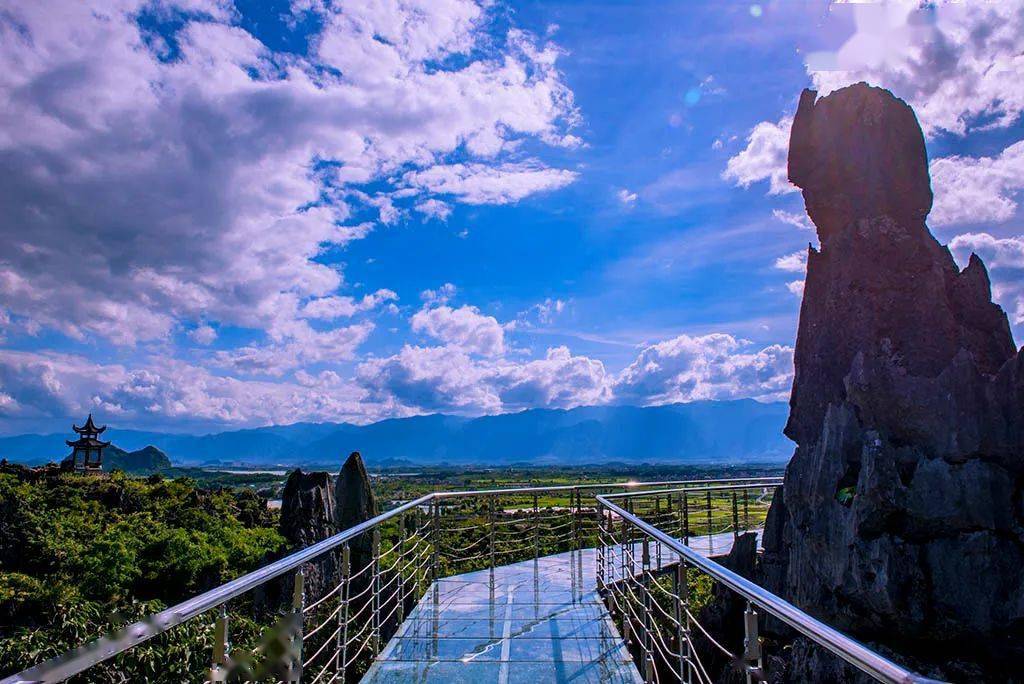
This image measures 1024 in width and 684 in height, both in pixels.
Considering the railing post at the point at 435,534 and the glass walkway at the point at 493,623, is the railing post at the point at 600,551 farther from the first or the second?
the railing post at the point at 435,534

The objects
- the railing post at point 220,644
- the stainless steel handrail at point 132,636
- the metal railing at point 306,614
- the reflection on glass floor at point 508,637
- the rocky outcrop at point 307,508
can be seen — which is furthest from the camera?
the rocky outcrop at point 307,508

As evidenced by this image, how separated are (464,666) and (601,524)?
8.11 ft

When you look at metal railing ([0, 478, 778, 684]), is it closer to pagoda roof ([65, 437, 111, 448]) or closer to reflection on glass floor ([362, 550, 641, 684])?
reflection on glass floor ([362, 550, 641, 684])

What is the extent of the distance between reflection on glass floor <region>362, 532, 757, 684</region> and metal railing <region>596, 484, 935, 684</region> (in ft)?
0.83

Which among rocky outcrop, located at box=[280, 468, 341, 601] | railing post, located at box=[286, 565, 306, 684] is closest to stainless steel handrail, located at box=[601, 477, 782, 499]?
railing post, located at box=[286, 565, 306, 684]

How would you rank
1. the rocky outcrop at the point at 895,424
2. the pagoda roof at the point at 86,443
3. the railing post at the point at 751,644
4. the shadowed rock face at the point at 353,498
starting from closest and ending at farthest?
1. the railing post at the point at 751,644
2. the rocky outcrop at the point at 895,424
3. the shadowed rock face at the point at 353,498
4. the pagoda roof at the point at 86,443

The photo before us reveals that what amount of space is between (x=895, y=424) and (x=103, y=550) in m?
18.8

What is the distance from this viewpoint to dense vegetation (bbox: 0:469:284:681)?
13852mm

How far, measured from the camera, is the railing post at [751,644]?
222cm

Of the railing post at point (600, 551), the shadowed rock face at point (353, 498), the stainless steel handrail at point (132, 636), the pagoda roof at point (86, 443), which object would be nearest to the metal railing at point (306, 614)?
the stainless steel handrail at point (132, 636)

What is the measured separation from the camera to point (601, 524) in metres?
6.38

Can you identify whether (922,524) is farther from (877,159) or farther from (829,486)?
(877,159)

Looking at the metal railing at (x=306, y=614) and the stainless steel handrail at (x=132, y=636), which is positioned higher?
the stainless steel handrail at (x=132, y=636)

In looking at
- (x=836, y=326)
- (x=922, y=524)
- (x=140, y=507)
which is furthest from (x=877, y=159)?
(x=140, y=507)
